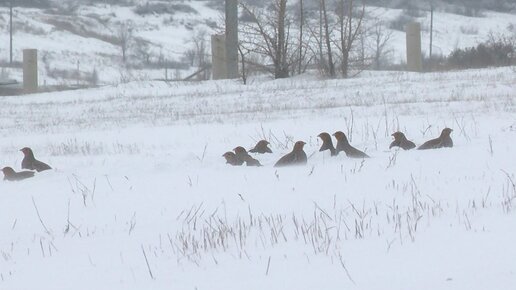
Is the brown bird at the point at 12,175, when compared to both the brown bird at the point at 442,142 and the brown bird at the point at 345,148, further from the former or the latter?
the brown bird at the point at 442,142

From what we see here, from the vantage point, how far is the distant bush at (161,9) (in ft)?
193

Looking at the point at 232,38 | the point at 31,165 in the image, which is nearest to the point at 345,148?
the point at 31,165

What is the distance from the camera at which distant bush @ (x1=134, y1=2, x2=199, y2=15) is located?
193ft

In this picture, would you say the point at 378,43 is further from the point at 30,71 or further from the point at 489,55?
the point at 30,71

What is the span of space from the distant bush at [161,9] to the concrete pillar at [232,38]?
3615 centimetres

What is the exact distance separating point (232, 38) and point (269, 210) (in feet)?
60.5

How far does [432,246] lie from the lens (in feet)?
12.2

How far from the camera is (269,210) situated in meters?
4.94

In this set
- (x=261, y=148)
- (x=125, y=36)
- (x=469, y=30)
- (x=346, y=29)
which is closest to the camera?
(x=261, y=148)

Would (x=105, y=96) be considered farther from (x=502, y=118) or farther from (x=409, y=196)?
(x=409, y=196)

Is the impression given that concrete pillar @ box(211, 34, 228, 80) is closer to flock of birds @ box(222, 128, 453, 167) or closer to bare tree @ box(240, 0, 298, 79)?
bare tree @ box(240, 0, 298, 79)

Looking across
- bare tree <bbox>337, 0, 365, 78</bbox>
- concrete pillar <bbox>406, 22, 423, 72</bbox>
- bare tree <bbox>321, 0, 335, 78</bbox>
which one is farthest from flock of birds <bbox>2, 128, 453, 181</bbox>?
concrete pillar <bbox>406, 22, 423, 72</bbox>

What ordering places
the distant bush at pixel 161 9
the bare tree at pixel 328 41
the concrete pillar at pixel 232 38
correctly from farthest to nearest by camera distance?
the distant bush at pixel 161 9, the concrete pillar at pixel 232 38, the bare tree at pixel 328 41

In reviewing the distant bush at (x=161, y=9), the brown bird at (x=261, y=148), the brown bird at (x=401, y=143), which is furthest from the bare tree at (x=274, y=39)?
the distant bush at (x=161, y=9)
